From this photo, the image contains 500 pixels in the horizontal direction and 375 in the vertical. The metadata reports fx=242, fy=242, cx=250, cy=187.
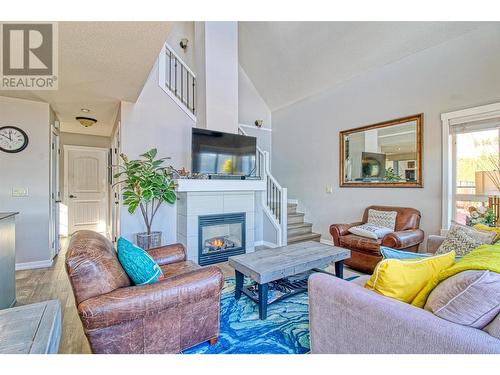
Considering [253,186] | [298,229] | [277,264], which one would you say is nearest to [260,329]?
[277,264]

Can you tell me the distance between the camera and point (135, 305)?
4.37ft

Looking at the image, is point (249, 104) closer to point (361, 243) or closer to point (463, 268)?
point (361, 243)

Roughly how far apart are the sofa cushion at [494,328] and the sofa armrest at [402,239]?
6.55 ft

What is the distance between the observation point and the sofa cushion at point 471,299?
94 centimetres

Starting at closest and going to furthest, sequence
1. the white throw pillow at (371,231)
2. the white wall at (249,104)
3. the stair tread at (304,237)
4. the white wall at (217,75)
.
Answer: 1. the white throw pillow at (371,231)
2. the white wall at (217,75)
3. the stair tread at (304,237)
4. the white wall at (249,104)

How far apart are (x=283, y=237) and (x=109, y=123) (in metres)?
3.97

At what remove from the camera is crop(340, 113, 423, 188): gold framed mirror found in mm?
3488

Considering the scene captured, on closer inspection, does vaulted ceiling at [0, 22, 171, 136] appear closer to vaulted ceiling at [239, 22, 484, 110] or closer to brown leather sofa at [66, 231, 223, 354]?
brown leather sofa at [66, 231, 223, 354]

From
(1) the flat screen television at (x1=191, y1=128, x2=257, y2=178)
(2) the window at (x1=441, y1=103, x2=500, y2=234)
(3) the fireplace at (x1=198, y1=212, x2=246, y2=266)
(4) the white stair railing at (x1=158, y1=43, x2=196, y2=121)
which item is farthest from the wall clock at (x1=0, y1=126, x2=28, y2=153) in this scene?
(2) the window at (x1=441, y1=103, x2=500, y2=234)

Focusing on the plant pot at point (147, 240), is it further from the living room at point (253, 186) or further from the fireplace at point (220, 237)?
the fireplace at point (220, 237)

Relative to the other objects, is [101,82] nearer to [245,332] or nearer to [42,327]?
[42,327]

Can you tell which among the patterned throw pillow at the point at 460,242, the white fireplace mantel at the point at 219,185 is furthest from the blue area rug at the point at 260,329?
the white fireplace mantel at the point at 219,185

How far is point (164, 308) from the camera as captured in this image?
56.2 inches

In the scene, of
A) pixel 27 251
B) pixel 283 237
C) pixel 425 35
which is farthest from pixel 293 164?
pixel 27 251
